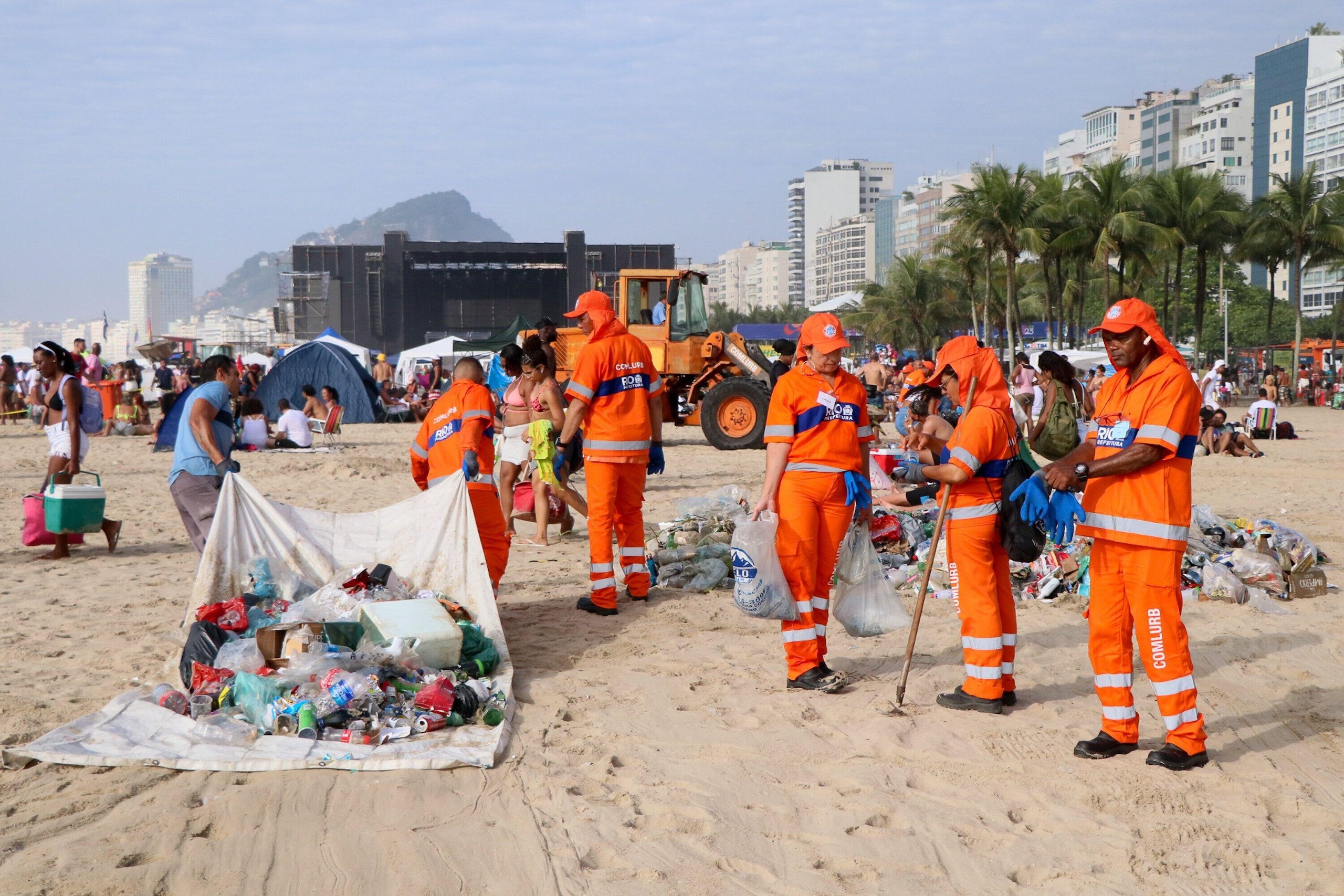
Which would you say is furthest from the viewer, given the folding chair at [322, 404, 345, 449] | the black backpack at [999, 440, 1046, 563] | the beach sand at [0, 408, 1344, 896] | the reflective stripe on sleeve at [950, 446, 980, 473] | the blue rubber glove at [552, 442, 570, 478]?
the folding chair at [322, 404, 345, 449]

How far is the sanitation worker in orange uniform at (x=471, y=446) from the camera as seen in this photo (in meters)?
6.40

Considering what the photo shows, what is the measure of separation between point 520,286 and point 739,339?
5607 centimetres

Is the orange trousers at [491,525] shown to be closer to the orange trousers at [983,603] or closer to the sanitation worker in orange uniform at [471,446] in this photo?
the sanitation worker in orange uniform at [471,446]

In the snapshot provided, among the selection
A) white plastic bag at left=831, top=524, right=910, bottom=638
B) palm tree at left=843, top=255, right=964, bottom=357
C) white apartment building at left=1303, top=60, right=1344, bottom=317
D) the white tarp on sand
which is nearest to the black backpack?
white plastic bag at left=831, top=524, right=910, bottom=638

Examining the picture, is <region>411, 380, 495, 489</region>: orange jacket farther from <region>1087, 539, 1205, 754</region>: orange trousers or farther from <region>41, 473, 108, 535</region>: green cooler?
<region>1087, 539, 1205, 754</region>: orange trousers

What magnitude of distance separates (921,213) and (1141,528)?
5867 inches

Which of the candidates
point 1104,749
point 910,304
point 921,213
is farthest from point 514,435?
point 921,213

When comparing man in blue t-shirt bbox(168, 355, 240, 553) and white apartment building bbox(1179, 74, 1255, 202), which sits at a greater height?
white apartment building bbox(1179, 74, 1255, 202)

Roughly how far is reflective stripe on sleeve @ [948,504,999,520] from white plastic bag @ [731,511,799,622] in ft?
2.67

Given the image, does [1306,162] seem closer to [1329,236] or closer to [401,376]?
[1329,236]

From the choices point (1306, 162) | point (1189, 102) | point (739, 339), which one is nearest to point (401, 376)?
point (739, 339)

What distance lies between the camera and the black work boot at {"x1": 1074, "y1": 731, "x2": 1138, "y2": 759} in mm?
4223

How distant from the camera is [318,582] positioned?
596cm

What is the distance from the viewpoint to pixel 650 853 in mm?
3492
